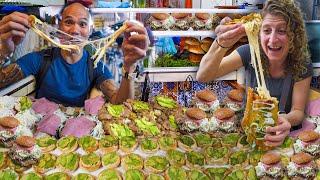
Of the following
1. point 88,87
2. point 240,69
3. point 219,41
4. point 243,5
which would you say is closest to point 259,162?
point 240,69

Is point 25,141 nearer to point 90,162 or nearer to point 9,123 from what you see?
point 9,123

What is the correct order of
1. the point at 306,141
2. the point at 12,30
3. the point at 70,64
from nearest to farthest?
the point at 12,30 < the point at 70,64 < the point at 306,141

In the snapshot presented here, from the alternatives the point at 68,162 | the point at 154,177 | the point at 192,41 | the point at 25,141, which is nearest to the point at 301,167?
the point at 154,177

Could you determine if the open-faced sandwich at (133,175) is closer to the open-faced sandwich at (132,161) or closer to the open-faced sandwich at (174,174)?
the open-faced sandwich at (132,161)

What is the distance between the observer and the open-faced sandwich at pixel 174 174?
7.48ft

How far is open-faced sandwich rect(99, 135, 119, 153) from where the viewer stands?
7.54ft

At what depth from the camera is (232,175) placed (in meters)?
2.33

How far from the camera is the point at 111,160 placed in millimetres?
2295

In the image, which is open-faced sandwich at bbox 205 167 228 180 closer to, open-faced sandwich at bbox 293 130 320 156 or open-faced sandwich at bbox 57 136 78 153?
open-faced sandwich at bbox 293 130 320 156

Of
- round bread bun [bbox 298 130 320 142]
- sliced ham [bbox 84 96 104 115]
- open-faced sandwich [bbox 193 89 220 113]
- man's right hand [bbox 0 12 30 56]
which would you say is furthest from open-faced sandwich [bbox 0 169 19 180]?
round bread bun [bbox 298 130 320 142]

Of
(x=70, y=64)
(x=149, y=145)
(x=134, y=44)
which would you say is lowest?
(x=149, y=145)

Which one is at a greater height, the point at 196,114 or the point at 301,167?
the point at 196,114

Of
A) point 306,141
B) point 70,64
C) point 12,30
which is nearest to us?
point 12,30

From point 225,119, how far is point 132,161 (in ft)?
1.73
